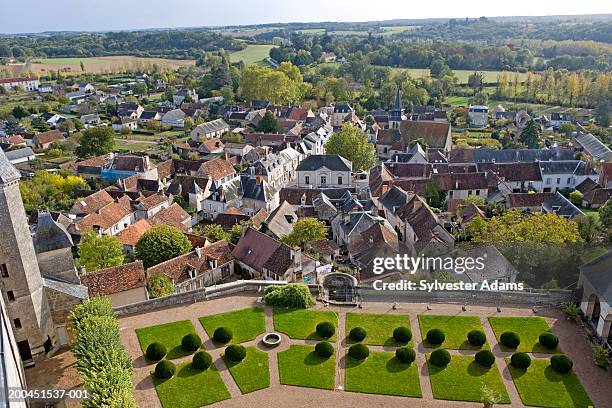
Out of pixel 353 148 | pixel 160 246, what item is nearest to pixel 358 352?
pixel 160 246

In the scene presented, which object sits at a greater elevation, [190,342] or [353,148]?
[190,342]

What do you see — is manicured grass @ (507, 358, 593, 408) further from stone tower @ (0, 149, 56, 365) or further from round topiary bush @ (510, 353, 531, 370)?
stone tower @ (0, 149, 56, 365)

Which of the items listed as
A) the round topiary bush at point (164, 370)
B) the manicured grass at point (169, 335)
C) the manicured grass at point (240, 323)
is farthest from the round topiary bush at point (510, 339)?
the round topiary bush at point (164, 370)

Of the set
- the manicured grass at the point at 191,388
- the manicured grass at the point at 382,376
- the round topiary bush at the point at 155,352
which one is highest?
the round topiary bush at the point at 155,352

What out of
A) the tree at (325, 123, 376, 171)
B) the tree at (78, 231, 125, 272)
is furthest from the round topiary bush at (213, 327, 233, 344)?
the tree at (325, 123, 376, 171)

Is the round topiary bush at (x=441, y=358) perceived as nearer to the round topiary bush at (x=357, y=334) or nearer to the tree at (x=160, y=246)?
the round topiary bush at (x=357, y=334)

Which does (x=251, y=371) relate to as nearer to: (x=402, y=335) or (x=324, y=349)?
(x=324, y=349)

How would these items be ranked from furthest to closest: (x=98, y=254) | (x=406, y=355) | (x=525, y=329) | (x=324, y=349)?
(x=98, y=254) < (x=525, y=329) < (x=324, y=349) < (x=406, y=355)
